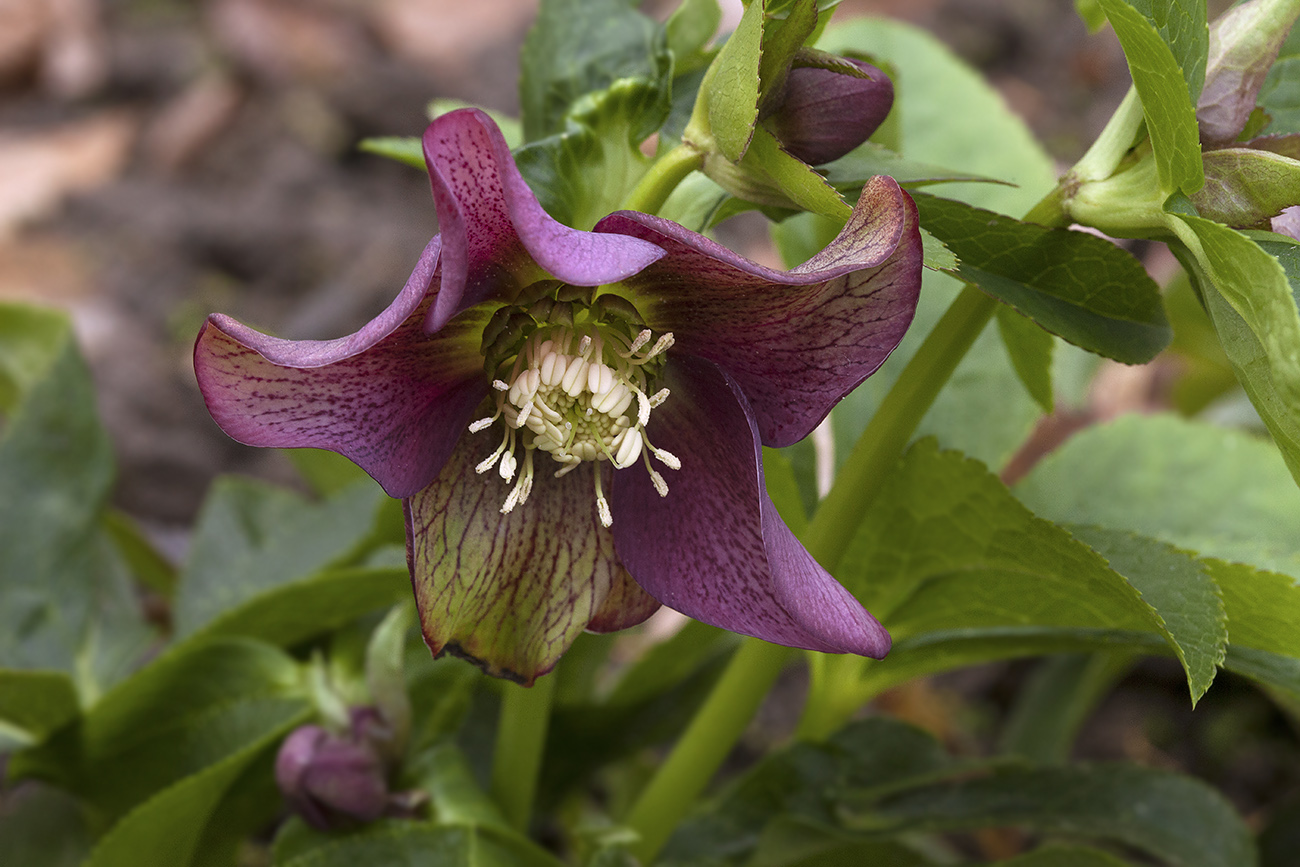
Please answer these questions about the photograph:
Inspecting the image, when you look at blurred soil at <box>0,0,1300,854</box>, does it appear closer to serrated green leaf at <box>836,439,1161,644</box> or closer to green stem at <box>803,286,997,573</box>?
serrated green leaf at <box>836,439,1161,644</box>

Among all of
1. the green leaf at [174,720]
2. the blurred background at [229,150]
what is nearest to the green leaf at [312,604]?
the green leaf at [174,720]

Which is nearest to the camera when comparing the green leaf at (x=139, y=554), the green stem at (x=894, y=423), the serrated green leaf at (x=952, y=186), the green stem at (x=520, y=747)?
the green stem at (x=894, y=423)

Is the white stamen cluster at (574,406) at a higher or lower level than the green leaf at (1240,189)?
lower

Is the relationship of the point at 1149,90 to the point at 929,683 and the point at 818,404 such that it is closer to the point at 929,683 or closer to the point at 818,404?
the point at 818,404

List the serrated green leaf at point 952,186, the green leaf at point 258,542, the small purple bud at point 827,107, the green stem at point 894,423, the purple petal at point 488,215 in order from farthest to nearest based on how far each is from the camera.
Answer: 1. the green leaf at point 258,542
2. the serrated green leaf at point 952,186
3. the green stem at point 894,423
4. the small purple bud at point 827,107
5. the purple petal at point 488,215

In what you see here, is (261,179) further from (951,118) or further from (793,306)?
(793,306)

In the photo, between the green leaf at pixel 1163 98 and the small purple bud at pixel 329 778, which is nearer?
the green leaf at pixel 1163 98

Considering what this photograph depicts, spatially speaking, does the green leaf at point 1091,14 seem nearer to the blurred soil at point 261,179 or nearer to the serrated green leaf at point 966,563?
the serrated green leaf at point 966,563
